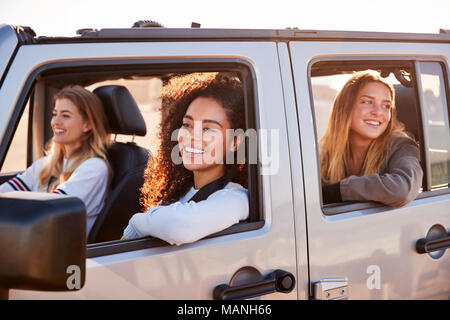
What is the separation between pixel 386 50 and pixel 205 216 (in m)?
1.00

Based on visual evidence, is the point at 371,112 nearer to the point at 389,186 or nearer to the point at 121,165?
the point at 389,186

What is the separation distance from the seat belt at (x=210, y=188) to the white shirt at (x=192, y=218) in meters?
0.14

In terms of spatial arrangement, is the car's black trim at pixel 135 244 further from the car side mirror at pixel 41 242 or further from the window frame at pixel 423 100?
the window frame at pixel 423 100

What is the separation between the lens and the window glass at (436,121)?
2273 mm

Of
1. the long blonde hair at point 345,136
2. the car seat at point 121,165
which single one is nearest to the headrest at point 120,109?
the car seat at point 121,165

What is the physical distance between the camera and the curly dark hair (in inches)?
77.5

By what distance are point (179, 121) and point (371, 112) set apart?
2.95 feet

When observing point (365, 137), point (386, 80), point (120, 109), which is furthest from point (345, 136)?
point (120, 109)

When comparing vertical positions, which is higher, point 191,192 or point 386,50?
point 386,50

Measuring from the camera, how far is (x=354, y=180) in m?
2.10

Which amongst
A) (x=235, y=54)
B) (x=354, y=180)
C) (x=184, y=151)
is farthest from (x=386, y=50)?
(x=184, y=151)
